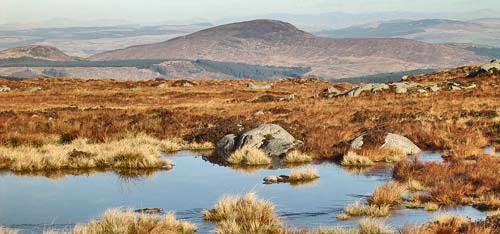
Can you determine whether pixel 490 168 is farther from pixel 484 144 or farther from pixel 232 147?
pixel 232 147

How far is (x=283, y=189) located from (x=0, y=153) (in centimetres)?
1250

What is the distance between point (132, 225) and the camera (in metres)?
12.8

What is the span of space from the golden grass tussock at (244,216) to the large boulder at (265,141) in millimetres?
9478

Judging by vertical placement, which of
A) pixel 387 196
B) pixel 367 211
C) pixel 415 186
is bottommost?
pixel 415 186

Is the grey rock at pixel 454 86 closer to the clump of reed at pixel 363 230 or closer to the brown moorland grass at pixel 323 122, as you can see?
the brown moorland grass at pixel 323 122

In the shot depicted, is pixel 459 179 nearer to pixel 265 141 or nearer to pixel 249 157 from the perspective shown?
pixel 249 157

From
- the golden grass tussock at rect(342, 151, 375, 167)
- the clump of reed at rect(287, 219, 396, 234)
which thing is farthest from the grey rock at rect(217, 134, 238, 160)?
the clump of reed at rect(287, 219, 396, 234)

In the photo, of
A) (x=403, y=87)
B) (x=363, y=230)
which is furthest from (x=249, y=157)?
(x=403, y=87)

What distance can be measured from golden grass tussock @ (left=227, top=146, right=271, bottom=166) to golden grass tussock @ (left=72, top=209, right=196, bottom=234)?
9.54 m

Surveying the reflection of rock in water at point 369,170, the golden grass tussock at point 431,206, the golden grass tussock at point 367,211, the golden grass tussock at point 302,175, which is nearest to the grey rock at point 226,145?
the reflection of rock in water at point 369,170

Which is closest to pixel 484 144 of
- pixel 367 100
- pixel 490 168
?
pixel 490 168

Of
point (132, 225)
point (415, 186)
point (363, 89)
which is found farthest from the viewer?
point (363, 89)

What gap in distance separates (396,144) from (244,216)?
40.6 ft

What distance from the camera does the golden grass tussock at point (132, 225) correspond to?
12.3 metres
